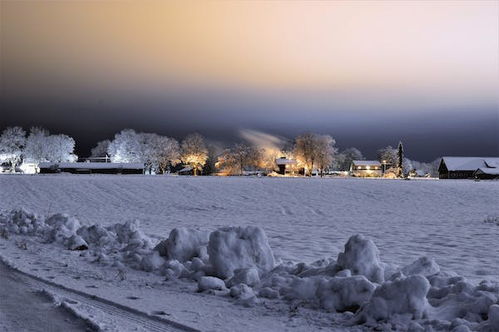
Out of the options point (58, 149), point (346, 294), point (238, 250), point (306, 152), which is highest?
point (58, 149)

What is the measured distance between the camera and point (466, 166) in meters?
103

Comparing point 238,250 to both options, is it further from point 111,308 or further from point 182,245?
point 111,308

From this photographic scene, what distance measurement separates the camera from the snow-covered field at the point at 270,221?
7.55 meters

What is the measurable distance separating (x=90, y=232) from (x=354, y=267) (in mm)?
8246

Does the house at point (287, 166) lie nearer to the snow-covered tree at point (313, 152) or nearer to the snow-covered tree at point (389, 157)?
the snow-covered tree at point (313, 152)

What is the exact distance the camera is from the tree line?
424 ft

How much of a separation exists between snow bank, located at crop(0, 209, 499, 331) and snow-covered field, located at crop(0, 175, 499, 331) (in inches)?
13.5

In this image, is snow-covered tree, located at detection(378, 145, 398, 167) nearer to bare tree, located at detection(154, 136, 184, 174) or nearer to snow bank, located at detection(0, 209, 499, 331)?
bare tree, located at detection(154, 136, 184, 174)

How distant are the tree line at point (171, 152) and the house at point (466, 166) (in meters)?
29.8

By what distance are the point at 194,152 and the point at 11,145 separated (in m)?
47.8

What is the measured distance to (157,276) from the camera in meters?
9.70

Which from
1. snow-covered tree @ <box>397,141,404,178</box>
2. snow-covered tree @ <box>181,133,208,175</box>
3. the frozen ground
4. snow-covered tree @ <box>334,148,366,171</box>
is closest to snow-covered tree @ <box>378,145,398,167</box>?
snow-covered tree @ <box>334,148,366,171</box>

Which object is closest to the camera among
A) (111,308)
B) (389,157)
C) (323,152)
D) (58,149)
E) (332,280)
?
(111,308)

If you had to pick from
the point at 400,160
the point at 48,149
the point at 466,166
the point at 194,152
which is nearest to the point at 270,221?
the point at 400,160
